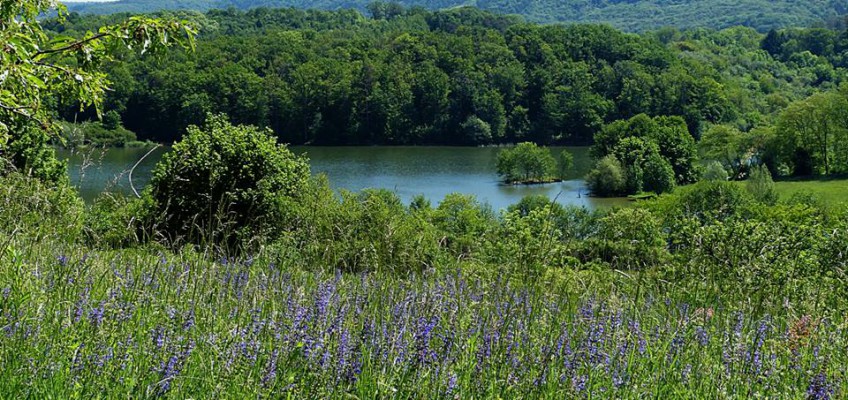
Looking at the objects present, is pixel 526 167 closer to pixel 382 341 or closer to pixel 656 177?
pixel 656 177

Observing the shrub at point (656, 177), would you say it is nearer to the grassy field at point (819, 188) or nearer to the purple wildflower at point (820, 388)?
the grassy field at point (819, 188)

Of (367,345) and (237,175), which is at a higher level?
(367,345)

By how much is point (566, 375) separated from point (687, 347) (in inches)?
21.8

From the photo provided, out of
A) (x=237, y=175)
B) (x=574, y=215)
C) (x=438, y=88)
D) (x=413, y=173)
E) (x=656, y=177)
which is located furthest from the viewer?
(x=438, y=88)

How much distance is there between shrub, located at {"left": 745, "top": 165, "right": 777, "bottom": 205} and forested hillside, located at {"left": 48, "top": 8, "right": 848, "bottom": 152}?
159ft

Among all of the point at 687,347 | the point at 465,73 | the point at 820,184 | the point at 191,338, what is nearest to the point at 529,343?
the point at 687,347

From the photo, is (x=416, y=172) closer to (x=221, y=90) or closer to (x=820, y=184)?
(x=820, y=184)

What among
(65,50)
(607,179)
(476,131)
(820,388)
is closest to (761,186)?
(607,179)

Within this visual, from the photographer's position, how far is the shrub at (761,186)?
2143 inches

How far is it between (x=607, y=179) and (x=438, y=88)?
5418 cm

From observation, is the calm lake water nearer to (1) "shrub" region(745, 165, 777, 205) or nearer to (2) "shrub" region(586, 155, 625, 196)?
(2) "shrub" region(586, 155, 625, 196)

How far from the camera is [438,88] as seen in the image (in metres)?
122

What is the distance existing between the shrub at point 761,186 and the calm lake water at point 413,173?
11.4m

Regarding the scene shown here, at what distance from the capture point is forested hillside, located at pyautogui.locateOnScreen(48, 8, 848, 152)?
11244cm
